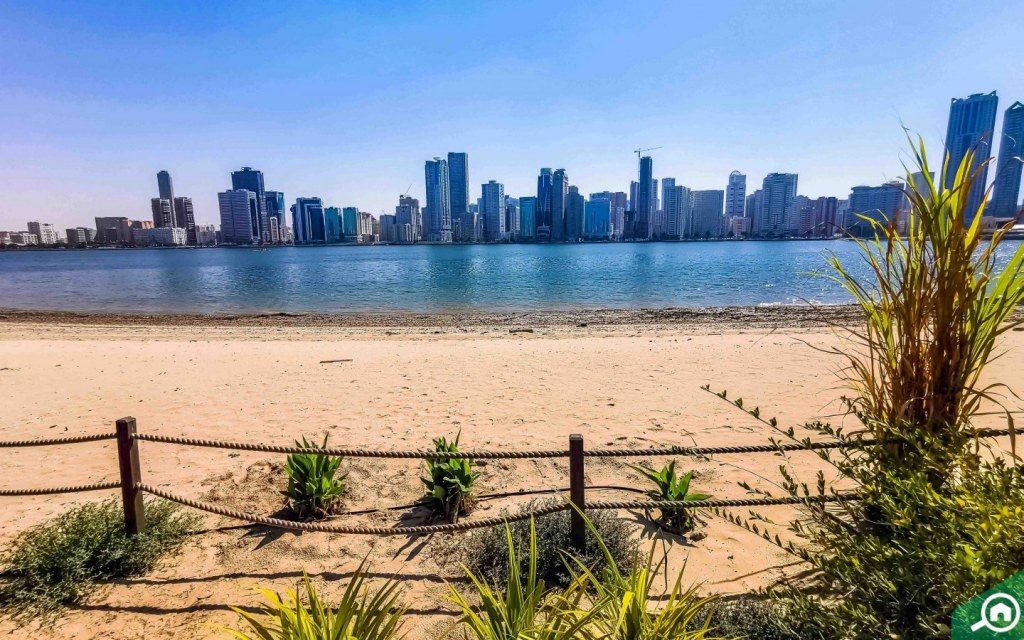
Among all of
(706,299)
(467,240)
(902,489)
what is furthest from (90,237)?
(902,489)

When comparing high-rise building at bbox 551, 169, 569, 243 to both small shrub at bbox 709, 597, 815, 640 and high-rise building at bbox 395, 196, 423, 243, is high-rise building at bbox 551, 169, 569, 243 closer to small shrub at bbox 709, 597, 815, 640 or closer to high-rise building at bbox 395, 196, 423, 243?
high-rise building at bbox 395, 196, 423, 243

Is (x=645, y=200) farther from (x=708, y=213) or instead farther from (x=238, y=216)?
(x=238, y=216)

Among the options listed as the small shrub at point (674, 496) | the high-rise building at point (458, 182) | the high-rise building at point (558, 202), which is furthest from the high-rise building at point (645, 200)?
the small shrub at point (674, 496)

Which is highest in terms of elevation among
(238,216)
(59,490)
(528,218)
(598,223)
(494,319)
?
(238,216)

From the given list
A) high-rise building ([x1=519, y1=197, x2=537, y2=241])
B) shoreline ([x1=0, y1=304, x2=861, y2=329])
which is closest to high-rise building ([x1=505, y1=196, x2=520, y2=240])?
high-rise building ([x1=519, y1=197, x2=537, y2=241])

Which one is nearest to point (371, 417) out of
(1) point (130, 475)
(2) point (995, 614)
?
(1) point (130, 475)

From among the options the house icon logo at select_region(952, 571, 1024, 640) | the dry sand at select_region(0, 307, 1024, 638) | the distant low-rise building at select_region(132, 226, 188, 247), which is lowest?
the dry sand at select_region(0, 307, 1024, 638)
